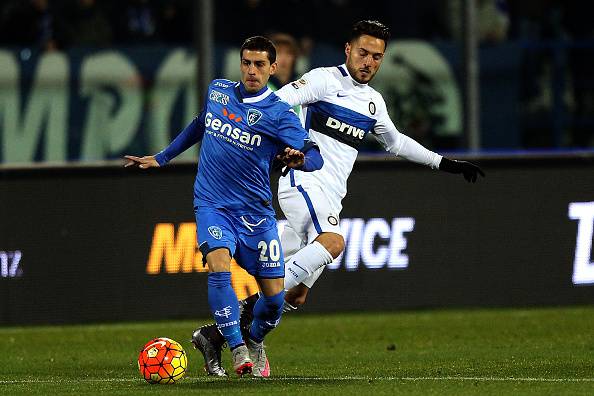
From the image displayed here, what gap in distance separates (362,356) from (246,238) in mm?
2192

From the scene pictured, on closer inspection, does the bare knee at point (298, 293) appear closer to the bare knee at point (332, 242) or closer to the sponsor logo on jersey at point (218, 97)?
the bare knee at point (332, 242)

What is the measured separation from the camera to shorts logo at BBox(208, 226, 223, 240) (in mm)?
8883

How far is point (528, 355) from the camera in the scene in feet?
35.0

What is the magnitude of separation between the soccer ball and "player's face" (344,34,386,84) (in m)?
2.60

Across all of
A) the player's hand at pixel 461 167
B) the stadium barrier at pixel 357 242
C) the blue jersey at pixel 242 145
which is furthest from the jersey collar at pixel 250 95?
the stadium barrier at pixel 357 242

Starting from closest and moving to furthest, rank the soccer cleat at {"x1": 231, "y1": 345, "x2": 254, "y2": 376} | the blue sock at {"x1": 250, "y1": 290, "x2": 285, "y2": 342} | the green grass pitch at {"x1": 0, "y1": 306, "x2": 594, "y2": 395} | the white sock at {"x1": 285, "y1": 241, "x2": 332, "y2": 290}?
1. the green grass pitch at {"x1": 0, "y1": 306, "x2": 594, "y2": 395}
2. the soccer cleat at {"x1": 231, "y1": 345, "x2": 254, "y2": 376}
3. the blue sock at {"x1": 250, "y1": 290, "x2": 285, "y2": 342}
4. the white sock at {"x1": 285, "y1": 241, "x2": 332, "y2": 290}

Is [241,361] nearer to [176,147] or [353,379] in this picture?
[353,379]

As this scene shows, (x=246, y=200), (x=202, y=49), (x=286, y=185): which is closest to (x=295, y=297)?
(x=286, y=185)

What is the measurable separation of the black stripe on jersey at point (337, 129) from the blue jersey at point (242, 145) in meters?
1.36

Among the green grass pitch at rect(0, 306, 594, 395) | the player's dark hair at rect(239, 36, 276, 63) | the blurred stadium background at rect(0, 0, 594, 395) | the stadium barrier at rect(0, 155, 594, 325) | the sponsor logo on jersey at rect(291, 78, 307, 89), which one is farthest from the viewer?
the stadium barrier at rect(0, 155, 594, 325)

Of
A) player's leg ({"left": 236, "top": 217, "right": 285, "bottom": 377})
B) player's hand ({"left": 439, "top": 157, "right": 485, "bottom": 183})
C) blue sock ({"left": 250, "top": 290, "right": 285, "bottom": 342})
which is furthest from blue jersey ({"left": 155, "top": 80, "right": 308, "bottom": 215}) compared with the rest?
player's hand ({"left": 439, "top": 157, "right": 485, "bottom": 183})

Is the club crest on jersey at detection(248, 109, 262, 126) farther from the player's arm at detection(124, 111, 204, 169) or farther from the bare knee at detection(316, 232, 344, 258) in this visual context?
the bare knee at detection(316, 232, 344, 258)

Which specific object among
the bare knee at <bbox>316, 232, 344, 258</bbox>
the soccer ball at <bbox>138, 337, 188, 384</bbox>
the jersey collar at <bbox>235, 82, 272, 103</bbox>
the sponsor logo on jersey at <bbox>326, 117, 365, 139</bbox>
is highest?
the jersey collar at <bbox>235, 82, 272, 103</bbox>

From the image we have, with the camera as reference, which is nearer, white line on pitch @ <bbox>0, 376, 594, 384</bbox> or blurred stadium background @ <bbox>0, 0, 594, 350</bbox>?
white line on pitch @ <bbox>0, 376, 594, 384</bbox>
